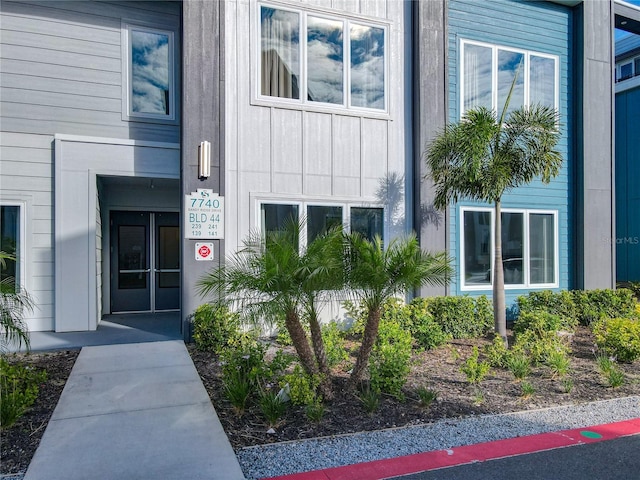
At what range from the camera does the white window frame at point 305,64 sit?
820cm

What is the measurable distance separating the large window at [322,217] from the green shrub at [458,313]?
1582mm

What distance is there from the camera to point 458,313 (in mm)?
8266

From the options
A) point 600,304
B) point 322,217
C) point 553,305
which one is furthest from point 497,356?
point 600,304

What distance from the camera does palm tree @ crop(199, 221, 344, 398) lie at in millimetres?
4312

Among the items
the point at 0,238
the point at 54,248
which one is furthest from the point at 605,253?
the point at 0,238

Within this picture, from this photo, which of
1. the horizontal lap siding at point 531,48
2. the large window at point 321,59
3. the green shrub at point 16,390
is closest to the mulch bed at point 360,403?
the green shrub at point 16,390

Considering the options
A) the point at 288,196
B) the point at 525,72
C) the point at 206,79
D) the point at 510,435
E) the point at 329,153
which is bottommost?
the point at 510,435

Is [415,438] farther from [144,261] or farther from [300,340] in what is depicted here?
[144,261]

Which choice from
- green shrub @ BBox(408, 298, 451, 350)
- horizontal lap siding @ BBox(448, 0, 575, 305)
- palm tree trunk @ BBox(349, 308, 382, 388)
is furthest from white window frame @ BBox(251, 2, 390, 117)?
palm tree trunk @ BBox(349, 308, 382, 388)

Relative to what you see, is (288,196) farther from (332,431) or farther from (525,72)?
(525,72)

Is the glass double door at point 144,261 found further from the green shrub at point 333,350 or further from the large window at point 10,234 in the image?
the green shrub at point 333,350

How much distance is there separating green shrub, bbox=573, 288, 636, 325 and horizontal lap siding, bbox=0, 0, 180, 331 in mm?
9432

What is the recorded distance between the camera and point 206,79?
7801 millimetres

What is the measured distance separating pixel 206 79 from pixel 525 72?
6806 millimetres
